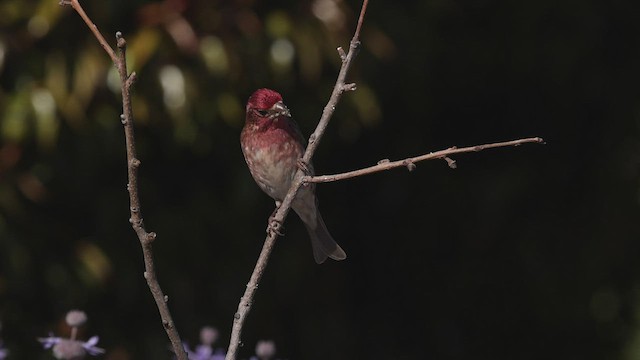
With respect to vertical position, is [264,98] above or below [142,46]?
below

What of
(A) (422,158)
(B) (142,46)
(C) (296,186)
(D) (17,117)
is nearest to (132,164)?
(C) (296,186)

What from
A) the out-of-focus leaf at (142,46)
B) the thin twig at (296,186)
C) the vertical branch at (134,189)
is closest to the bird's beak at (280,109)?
the thin twig at (296,186)

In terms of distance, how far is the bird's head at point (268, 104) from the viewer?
7.34 ft

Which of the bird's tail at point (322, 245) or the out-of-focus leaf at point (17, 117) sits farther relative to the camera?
the out-of-focus leaf at point (17, 117)

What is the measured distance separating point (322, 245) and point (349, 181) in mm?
1878

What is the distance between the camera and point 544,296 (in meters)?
4.76

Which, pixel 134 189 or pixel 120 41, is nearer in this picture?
pixel 120 41

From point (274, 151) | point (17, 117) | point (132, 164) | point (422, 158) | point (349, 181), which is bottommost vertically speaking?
point (422, 158)

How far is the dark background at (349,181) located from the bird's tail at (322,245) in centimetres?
113

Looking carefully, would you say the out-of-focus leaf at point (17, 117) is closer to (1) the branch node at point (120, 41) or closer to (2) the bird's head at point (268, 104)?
(2) the bird's head at point (268, 104)

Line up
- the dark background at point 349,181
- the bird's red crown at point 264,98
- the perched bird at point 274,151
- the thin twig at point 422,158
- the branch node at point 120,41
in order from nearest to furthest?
the branch node at point 120,41 < the thin twig at point 422,158 < the bird's red crown at point 264,98 < the perched bird at point 274,151 < the dark background at point 349,181

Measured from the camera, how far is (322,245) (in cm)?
288

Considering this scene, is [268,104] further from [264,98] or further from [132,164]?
[132,164]

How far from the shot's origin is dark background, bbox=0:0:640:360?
13.2 ft
